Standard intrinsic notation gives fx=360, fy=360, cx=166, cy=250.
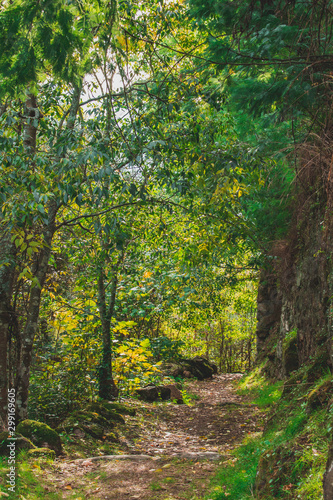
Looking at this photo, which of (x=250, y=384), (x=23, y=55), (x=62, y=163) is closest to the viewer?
(x=23, y=55)

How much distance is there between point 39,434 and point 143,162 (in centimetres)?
420

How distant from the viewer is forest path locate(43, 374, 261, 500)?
4.41 m

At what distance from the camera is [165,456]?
586 cm

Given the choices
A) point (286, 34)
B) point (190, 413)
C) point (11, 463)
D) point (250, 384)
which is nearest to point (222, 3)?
point (286, 34)

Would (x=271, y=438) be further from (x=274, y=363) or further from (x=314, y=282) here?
(x=274, y=363)

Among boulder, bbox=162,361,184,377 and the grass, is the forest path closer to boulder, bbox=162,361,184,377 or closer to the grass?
the grass

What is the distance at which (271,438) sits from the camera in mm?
4660

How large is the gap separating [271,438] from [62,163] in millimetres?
4321

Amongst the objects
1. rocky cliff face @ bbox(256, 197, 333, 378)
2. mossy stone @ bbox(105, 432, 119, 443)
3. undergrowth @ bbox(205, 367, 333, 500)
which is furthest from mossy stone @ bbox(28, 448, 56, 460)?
rocky cliff face @ bbox(256, 197, 333, 378)

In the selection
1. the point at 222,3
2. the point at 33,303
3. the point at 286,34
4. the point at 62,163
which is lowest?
the point at 33,303

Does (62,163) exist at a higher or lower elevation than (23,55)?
lower

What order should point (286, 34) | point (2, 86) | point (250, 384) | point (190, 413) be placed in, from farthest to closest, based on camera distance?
point (250, 384), point (190, 413), point (286, 34), point (2, 86)

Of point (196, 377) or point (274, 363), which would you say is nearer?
point (274, 363)

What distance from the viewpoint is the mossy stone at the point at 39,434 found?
516 cm
